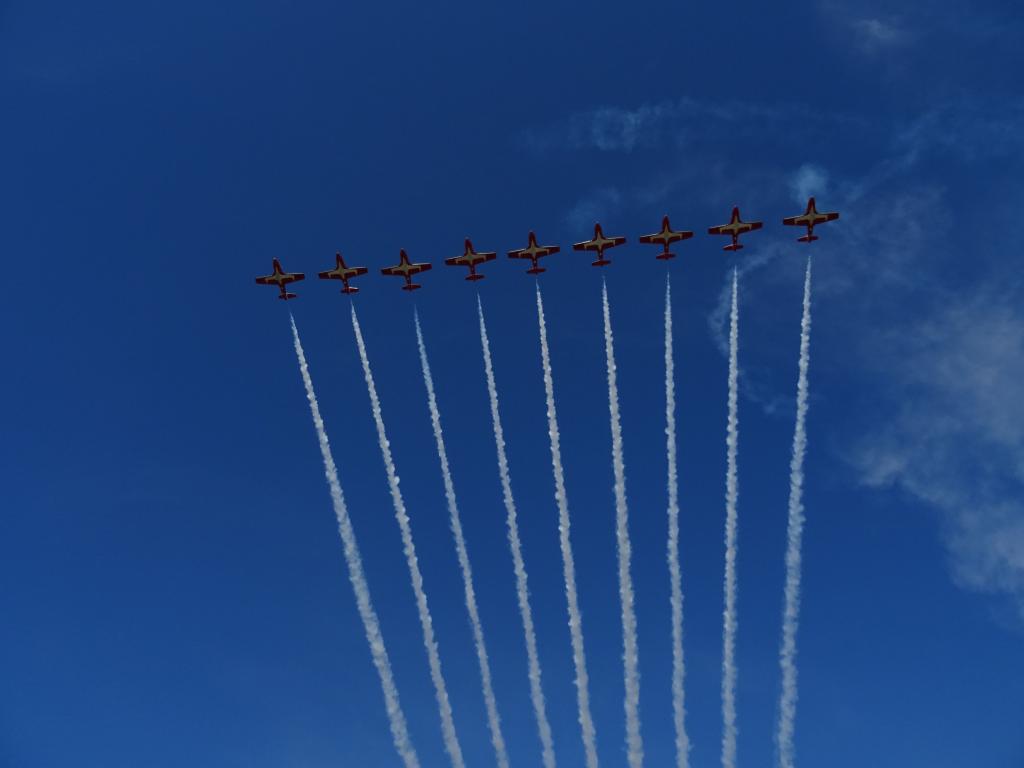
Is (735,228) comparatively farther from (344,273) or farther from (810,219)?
(344,273)

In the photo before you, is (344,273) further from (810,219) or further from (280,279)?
(810,219)

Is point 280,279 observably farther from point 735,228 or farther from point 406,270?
point 735,228

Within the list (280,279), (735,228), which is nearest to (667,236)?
(735,228)

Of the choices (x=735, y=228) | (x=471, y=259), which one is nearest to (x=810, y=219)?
(x=735, y=228)

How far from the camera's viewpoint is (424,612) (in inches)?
3551

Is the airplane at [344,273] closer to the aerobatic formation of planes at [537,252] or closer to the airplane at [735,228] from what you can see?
the aerobatic formation of planes at [537,252]

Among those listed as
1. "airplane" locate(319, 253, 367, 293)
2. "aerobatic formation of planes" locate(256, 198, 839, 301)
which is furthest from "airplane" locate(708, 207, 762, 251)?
"airplane" locate(319, 253, 367, 293)

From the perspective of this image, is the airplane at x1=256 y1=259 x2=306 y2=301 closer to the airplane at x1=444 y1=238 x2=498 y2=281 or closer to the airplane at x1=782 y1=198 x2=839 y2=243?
the airplane at x1=444 y1=238 x2=498 y2=281

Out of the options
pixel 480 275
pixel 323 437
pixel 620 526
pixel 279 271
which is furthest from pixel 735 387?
pixel 279 271

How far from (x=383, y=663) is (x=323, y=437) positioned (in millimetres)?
26063

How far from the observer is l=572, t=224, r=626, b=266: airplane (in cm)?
10250

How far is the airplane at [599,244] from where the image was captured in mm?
102500

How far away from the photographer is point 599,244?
4050 inches

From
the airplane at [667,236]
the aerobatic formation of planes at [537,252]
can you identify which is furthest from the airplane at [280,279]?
the airplane at [667,236]
